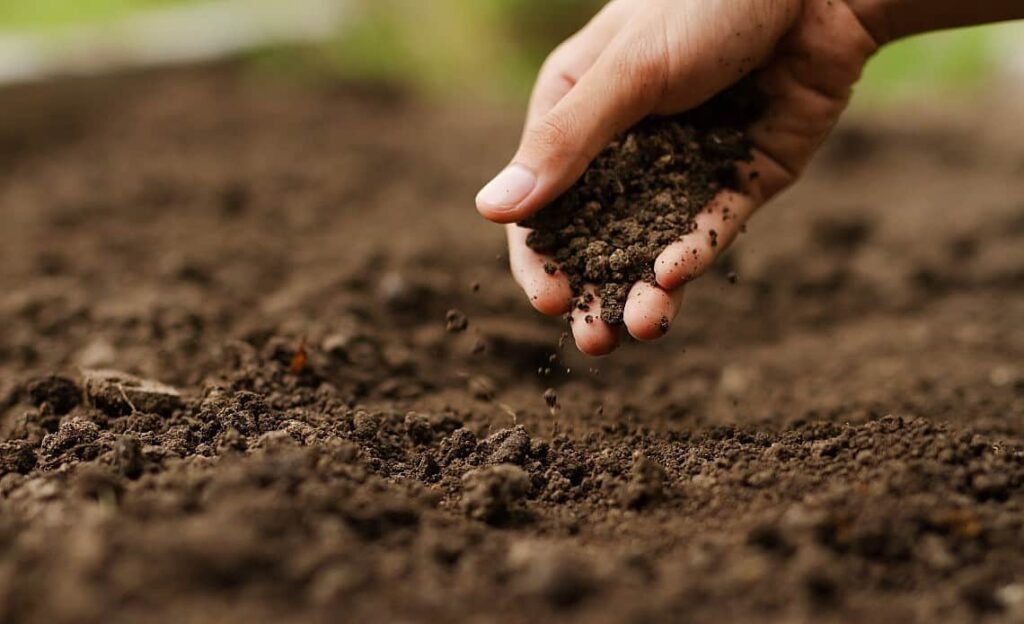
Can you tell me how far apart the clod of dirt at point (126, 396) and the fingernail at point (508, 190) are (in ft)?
2.67

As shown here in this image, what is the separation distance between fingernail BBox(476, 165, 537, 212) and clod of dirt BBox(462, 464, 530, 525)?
520 mm

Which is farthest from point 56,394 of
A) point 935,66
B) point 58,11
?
point 935,66

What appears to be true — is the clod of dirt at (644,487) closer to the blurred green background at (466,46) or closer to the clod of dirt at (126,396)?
the clod of dirt at (126,396)

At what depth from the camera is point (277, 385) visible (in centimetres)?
206

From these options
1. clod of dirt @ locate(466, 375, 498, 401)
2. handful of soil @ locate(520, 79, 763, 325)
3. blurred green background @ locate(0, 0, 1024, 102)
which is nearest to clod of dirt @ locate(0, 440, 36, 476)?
clod of dirt @ locate(466, 375, 498, 401)

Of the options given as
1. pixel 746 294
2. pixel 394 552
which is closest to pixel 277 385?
pixel 394 552

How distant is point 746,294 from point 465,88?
2.95 metres

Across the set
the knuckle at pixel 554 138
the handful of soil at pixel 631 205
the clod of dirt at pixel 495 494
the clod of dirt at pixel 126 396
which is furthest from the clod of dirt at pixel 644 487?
the clod of dirt at pixel 126 396

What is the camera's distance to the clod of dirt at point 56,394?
200 cm

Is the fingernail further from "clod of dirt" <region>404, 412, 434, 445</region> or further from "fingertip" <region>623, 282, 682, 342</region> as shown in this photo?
"clod of dirt" <region>404, 412, 434, 445</region>

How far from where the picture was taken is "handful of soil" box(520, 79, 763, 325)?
1.87 metres

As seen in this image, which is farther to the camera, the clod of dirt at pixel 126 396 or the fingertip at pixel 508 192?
the clod of dirt at pixel 126 396

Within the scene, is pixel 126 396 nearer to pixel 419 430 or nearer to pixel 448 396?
pixel 419 430

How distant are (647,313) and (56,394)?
4.37 ft
